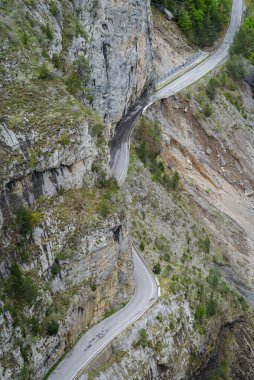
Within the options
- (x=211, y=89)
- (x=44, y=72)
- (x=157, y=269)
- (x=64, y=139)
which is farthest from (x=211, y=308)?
(x=211, y=89)

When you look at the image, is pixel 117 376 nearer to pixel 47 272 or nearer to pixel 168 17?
pixel 47 272

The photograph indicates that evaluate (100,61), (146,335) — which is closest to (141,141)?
(100,61)

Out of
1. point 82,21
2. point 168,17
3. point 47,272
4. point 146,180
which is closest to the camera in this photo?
point 47,272

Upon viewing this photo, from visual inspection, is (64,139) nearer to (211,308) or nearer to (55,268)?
(55,268)

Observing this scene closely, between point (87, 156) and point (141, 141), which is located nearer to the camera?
point (87, 156)

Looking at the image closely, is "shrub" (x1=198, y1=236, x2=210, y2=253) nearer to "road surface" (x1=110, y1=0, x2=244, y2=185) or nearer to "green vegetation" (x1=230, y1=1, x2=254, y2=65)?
"road surface" (x1=110, y1=0, x2=244, y2=185)

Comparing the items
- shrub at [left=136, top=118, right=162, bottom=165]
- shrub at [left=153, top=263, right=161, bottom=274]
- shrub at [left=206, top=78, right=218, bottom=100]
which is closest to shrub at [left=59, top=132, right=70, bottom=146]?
shrub at [left=153, top=263, right=161, bottom=274]

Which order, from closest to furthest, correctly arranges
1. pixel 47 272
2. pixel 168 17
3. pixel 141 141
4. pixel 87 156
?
pixel 47 272 < pixel 87 156 < pixel 141 141 < pixel 168 17

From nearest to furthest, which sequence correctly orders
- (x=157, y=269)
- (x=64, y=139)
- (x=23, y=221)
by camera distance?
(x=23, y=221) → (x=64, y=139) → (x=157, y=269)
